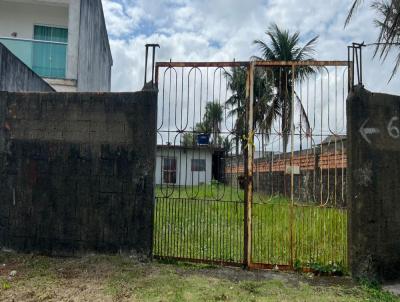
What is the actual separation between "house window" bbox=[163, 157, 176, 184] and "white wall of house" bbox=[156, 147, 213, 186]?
0.15 ft

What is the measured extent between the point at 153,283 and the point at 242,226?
1.63 metres

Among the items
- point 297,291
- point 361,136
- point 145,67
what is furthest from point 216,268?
point 145,67

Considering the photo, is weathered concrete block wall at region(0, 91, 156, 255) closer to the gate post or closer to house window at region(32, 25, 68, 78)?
the gate post

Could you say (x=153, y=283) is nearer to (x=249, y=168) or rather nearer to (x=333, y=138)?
(x=249, y=168)

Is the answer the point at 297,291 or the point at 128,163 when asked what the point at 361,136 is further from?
the point at 128,163

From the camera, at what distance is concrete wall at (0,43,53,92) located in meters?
6.59

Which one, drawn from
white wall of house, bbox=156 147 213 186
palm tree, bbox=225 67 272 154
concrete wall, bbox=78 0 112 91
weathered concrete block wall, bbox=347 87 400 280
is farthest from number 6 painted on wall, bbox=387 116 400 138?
concrete wall, bbox=78 0 112 91

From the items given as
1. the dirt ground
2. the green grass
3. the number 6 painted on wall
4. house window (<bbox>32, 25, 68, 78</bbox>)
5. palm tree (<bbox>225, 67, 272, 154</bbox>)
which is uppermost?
house window (<bbox>32, 25, 68, 78</bbox>)

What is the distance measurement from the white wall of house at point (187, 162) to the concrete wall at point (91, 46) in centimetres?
647

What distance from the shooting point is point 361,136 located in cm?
480

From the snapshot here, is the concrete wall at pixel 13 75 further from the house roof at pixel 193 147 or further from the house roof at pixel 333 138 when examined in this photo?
the house roof at pixel 333 138

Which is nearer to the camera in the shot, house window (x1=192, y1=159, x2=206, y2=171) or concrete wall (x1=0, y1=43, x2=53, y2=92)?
house window (x1=192, y1=159, x2=206, y2=171)

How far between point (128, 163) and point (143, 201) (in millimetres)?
569

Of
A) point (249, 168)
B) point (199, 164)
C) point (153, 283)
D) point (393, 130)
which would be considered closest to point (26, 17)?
point (199, 164)
